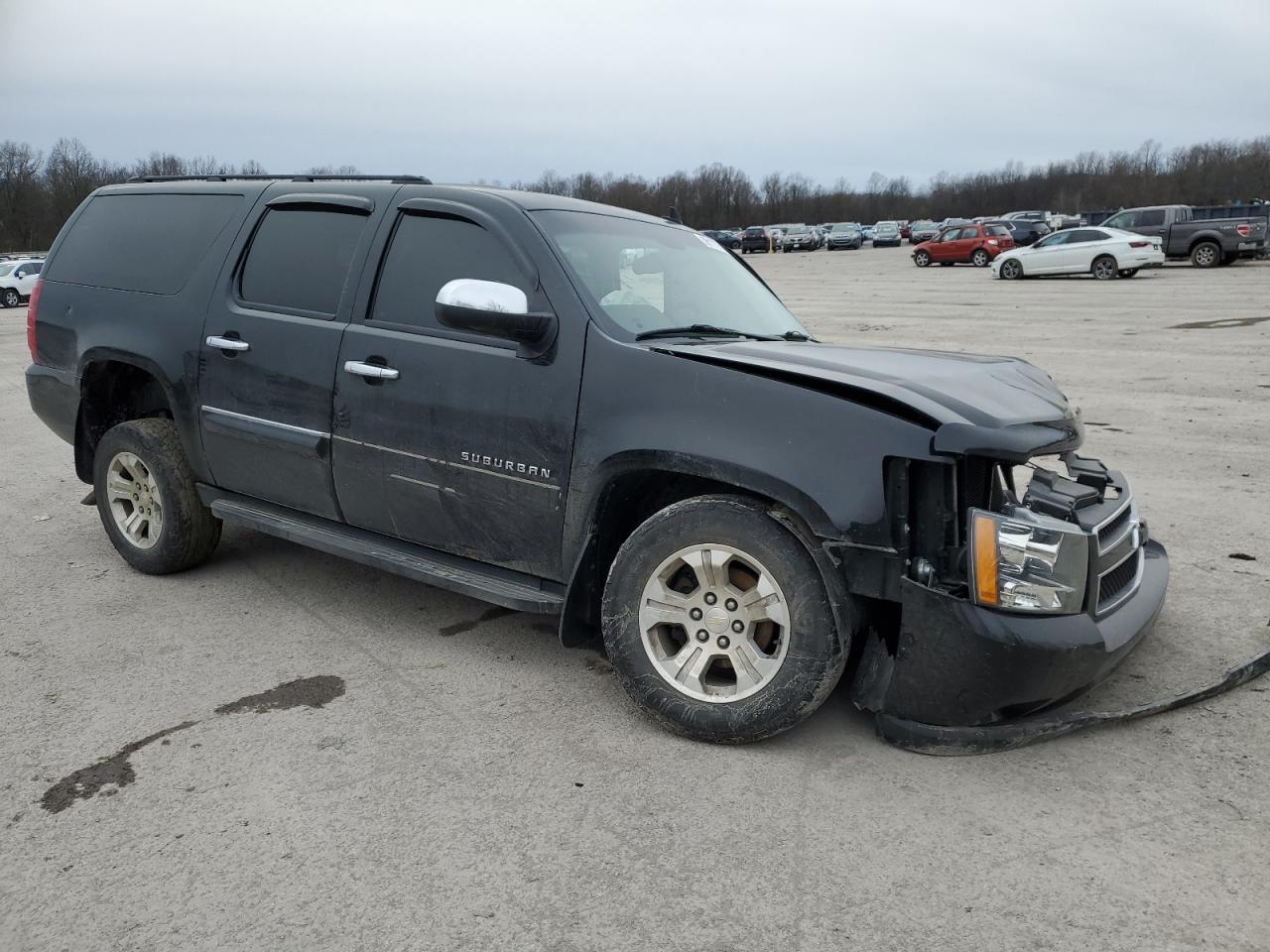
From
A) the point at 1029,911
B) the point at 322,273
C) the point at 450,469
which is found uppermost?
the point at 322,273

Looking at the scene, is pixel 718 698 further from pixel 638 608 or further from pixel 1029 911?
pixel 1029 911

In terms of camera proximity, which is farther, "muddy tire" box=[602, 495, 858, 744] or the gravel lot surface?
"muddy tire" box=[602, 495, 858, 744]

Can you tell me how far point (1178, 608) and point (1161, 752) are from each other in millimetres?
1431

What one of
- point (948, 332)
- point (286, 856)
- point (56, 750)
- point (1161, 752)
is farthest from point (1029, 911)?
point (948, 332)

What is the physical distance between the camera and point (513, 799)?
313 centimetres

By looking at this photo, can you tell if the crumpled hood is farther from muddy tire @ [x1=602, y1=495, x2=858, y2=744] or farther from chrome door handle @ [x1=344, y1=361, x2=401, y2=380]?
chrome door handle @ [x1=344, y1=361, x2=401, y2=380]

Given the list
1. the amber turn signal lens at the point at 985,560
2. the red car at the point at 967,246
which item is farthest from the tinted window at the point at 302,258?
the red car at the point at 967,246

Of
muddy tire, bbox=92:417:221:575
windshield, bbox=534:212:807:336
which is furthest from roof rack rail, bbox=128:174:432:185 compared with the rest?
muddy tire, bbox=92:417:221:575

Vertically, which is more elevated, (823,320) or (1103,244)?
(1103,244)

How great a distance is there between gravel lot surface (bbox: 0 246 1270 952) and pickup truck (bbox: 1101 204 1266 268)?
28.1m

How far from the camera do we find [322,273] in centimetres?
451

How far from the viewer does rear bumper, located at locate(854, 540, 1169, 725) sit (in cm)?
307

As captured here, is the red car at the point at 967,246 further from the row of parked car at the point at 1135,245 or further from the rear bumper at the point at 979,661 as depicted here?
the rear bumper at the point at 979,661

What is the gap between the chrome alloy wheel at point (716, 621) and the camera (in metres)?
3.38
